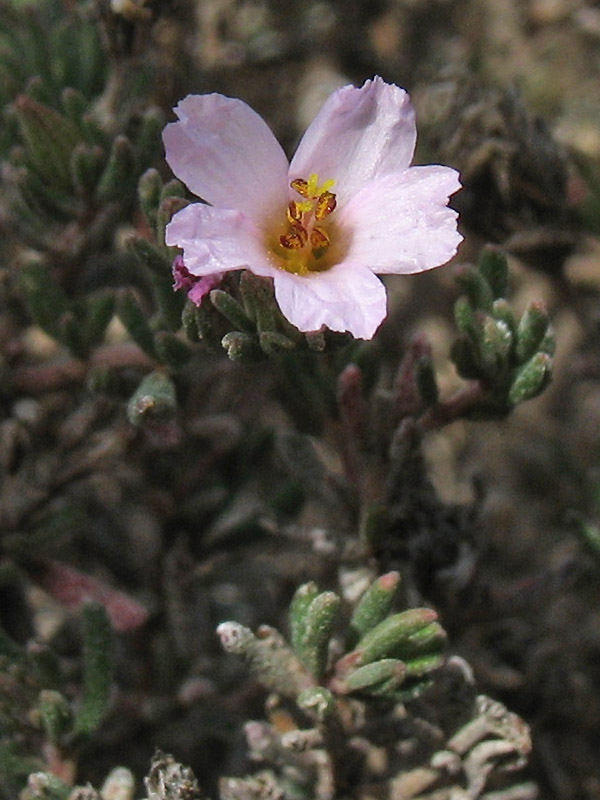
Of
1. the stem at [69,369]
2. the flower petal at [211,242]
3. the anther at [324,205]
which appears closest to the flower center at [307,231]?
the anther at [324,205]

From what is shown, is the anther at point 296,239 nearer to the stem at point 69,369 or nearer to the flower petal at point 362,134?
the flower petal at point 362,134

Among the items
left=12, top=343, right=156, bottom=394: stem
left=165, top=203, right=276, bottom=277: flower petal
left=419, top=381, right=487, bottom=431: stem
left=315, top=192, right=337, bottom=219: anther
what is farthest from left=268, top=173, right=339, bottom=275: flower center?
left=12, top=343, right=156, bottom=394: stem

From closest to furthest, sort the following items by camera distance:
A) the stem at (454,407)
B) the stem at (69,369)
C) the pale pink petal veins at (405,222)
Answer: the pale pink petal veins at (405,222) → the stem at (454,407) → the stem at (69,369)

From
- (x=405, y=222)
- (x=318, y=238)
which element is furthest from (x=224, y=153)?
(x=405, y=222)

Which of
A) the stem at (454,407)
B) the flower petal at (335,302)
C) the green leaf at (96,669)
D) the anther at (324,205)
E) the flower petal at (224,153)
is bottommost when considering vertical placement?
the green leaf at (96,669)

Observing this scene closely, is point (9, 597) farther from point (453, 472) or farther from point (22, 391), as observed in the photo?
point (453, 472)

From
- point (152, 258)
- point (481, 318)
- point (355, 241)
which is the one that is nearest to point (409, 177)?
point (355, 241)

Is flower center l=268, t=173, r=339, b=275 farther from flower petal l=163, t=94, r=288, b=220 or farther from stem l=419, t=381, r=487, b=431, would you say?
stem l=419, t=381, r=487, b=431
